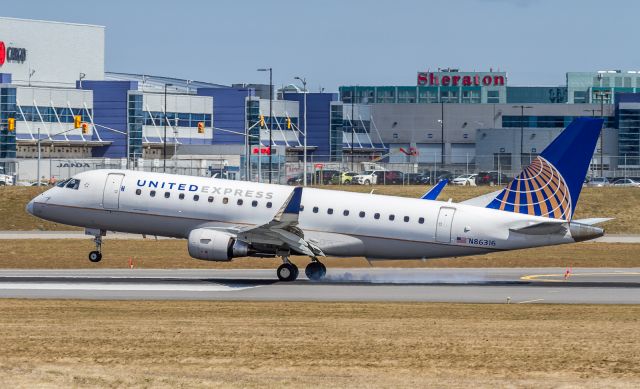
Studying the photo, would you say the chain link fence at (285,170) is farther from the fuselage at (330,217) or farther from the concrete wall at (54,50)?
the fuselage at (330,217)

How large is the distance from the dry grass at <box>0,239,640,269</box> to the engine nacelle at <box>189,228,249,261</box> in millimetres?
10390

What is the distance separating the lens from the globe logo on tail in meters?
45.1

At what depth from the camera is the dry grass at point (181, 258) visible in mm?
56438

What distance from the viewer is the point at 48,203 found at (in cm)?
4984

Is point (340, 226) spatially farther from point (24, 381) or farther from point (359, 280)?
point (24, 381)

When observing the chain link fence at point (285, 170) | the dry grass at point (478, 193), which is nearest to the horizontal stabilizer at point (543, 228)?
the dry grass at point (478, 193)

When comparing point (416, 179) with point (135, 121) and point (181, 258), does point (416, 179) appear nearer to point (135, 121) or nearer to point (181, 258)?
point (135, 121)

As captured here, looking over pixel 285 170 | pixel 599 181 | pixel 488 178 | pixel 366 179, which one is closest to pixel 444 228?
pixel 285 170

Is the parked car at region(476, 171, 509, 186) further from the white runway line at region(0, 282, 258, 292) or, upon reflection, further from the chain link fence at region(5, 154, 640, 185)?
the white runway line at region(0, 282, 258, 292)

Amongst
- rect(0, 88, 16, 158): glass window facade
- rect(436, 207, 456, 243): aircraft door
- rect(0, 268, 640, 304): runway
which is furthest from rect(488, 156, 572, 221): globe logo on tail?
rect(0, 88, 16, 158): glass window facade

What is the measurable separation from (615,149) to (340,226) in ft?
439

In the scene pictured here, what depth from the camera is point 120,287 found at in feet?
143

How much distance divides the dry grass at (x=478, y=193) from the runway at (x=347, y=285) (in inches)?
1160

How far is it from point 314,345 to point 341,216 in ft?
60.8
